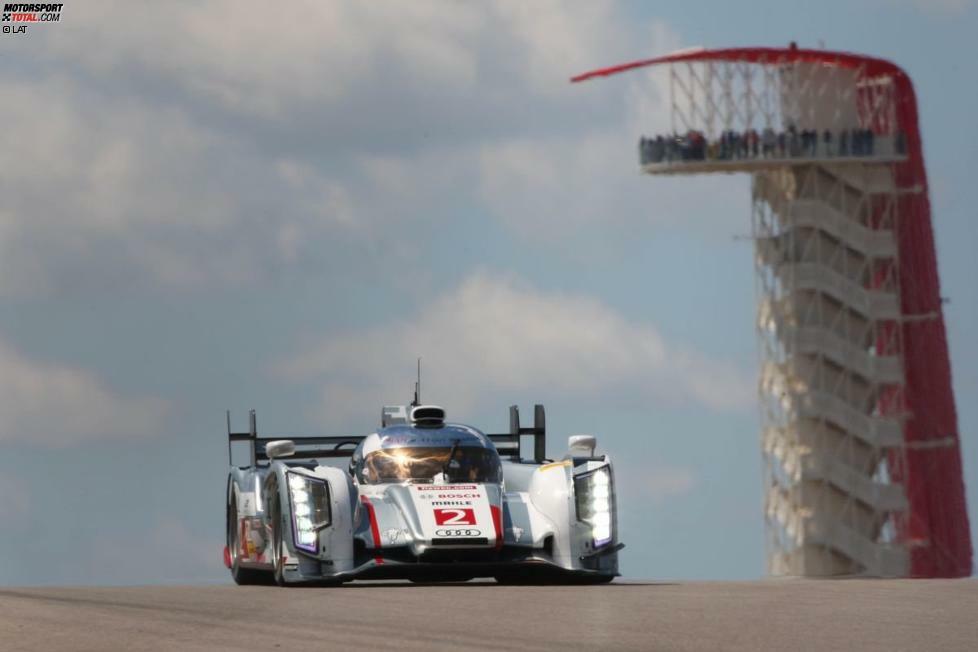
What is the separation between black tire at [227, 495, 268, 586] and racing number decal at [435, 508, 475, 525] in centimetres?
461

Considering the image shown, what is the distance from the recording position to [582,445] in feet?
90.0

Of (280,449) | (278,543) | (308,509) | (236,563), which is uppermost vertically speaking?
(280,449)

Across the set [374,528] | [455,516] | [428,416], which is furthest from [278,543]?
[428,416]

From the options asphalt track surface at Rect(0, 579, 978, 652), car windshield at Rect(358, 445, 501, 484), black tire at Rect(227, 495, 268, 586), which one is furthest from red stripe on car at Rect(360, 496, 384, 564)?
black tire at Rect(227, 495, 268, 586)

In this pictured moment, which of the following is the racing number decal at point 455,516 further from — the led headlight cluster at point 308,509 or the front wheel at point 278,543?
the front wheel at point 278,543

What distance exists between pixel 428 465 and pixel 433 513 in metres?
1.66

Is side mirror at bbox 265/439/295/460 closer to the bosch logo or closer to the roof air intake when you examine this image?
the roof air intake

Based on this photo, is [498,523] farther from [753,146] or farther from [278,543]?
[753,146]

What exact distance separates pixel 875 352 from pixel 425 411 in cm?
8226

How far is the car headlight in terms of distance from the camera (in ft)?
85.9

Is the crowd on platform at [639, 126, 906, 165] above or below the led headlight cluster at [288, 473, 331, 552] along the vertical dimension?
above

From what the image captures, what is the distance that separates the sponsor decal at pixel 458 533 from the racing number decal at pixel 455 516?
13cm

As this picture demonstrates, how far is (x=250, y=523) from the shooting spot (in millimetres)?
28562

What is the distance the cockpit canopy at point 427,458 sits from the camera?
27141 millimetres
